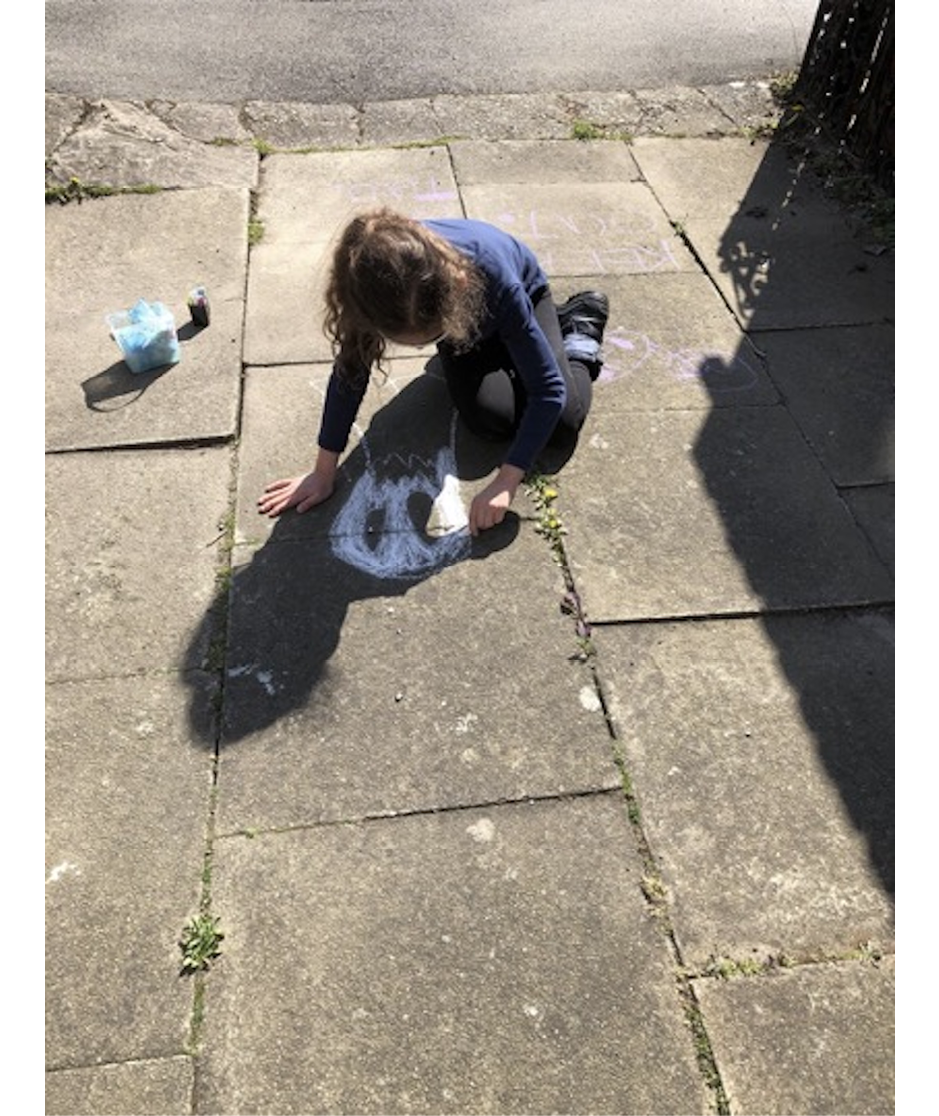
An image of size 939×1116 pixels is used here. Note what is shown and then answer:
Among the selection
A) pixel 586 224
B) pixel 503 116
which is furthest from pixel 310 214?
pixel 503 116

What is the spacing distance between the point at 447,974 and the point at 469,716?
2.37ft

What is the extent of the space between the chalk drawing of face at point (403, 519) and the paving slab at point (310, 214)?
0.81 metres

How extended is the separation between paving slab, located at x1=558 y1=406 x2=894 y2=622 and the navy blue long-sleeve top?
0.32m

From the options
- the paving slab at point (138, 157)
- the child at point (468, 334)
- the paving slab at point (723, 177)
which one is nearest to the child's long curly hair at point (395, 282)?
the child at point (468, 334)

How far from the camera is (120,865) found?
2430mm

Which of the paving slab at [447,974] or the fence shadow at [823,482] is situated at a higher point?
the fence shadow at [823,482]

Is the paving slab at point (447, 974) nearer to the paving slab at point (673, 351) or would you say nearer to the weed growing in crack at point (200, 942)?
the weed growing in crack at point (200, 942)

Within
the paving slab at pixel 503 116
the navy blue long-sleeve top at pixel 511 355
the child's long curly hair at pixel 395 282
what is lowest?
the paving slab at pixel 503 116

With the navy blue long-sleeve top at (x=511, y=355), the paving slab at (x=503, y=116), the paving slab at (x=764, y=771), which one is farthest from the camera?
the paving slab at (x=503, y=116)

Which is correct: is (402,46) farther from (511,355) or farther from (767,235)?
(511,355)

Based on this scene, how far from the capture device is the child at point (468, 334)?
264 centimetres

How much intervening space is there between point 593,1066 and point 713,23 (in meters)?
7.50

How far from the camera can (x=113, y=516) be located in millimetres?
3309
